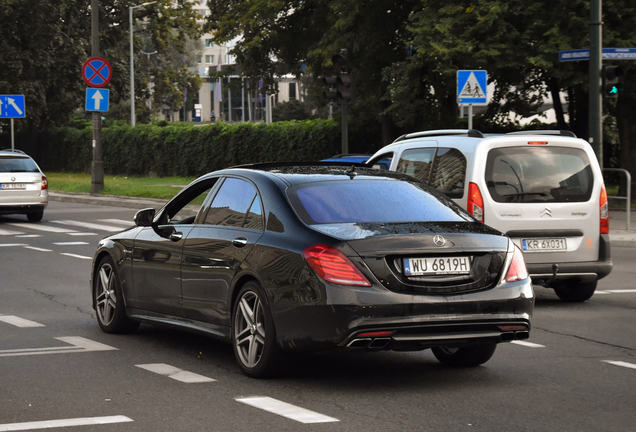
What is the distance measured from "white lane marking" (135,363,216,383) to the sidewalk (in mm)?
11693

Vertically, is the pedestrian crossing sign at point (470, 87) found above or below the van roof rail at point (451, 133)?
above

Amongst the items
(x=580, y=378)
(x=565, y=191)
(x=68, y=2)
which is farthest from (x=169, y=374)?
(x=68, y=2)

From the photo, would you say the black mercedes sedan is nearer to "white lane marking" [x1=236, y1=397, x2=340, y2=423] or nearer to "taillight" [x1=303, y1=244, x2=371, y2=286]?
"taillight" [x1=303, y1=244, x2=371, y2=286]

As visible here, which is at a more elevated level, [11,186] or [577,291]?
[11,186]

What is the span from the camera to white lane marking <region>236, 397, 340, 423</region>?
5.71 m

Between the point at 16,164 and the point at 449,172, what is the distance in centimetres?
1529

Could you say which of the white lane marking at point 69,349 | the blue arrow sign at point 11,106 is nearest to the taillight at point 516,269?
the white lane marking at point 69,349

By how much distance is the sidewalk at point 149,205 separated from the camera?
17.7m

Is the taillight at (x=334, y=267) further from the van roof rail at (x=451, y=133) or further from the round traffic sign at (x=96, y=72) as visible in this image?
the round traffic sign at (x=96, y=72)

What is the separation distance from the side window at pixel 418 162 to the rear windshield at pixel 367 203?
376 centimetres

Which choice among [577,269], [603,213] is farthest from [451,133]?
[577,269]

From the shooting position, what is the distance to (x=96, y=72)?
30.9 m

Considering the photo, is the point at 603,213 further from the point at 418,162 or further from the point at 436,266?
the point at 436,266

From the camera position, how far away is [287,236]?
22.2 feet
